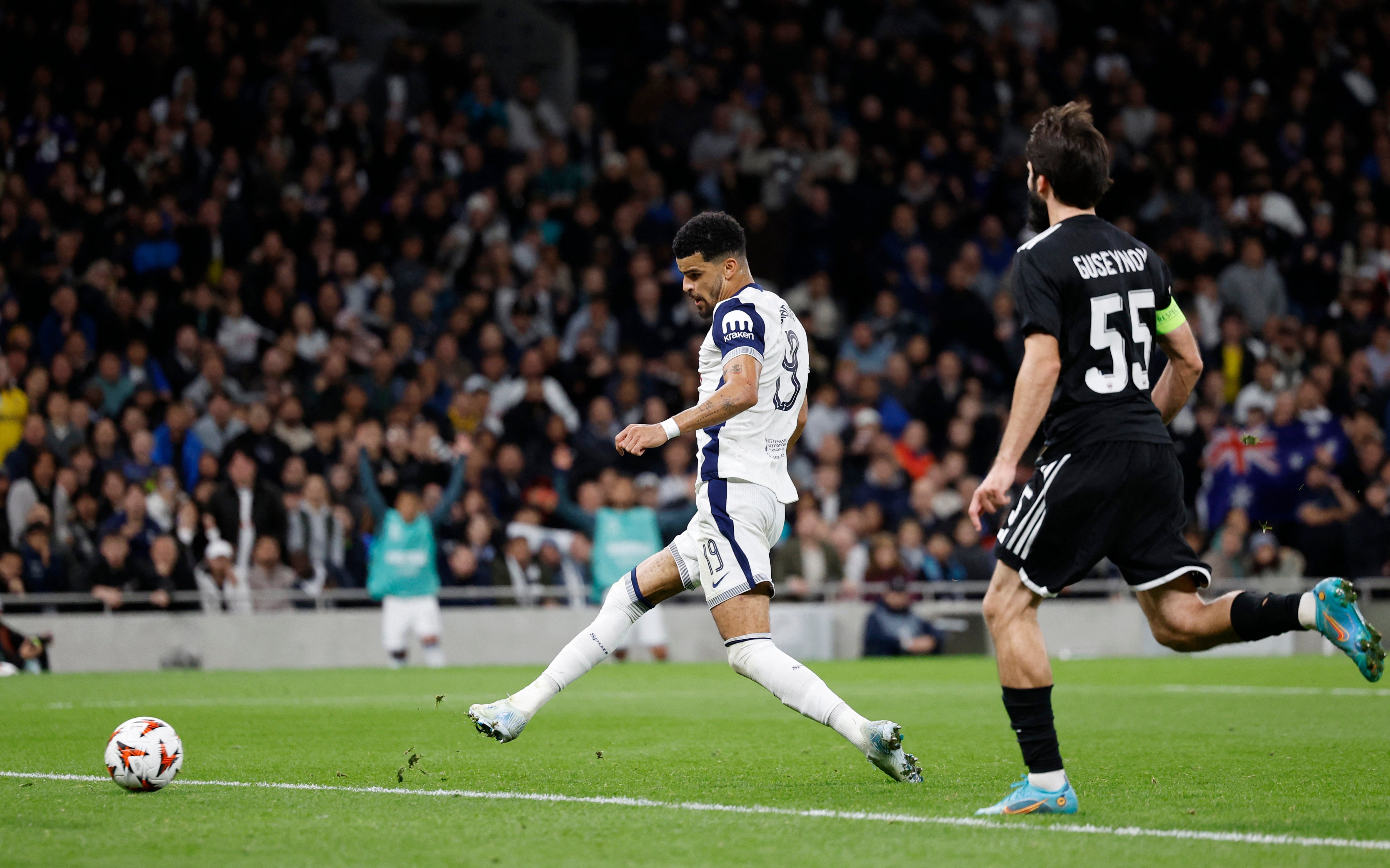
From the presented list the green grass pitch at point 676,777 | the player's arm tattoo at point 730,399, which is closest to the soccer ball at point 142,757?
the green grass pitch at point 676,777

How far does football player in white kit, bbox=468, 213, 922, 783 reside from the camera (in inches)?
265

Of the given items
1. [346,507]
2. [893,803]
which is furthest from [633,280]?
[893,803]

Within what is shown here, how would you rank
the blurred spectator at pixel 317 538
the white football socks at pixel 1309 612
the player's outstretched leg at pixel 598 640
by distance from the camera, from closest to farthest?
the white football socks at pixel 1309 612
the player's outstretched leg at pixel 598 640
the blurred spectator at pixel 317 538

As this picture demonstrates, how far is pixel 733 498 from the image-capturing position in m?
6.97

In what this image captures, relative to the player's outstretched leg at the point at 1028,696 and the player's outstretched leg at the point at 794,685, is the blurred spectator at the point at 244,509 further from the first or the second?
the player's outstretched leg at the point at 1028,696

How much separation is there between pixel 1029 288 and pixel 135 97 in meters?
15.6

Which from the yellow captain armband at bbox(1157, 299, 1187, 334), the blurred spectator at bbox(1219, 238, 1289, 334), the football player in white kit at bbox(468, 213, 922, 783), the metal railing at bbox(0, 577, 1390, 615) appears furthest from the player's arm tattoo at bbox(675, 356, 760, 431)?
the blurred spectator at bbox(1219, 238, 1289, 334)

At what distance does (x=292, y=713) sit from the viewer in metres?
10.7

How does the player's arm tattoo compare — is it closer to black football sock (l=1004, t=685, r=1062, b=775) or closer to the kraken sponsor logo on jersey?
the kraken sponsor logo on jersey

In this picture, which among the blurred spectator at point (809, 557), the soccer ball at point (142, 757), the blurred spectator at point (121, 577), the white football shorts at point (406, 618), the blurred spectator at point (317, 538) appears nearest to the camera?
the soccer ball at point (142, 757)

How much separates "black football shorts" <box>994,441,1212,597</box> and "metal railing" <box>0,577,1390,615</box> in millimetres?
10310

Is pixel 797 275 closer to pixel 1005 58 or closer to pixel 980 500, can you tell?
pixel 1005 58

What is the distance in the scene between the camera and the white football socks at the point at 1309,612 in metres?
5.51

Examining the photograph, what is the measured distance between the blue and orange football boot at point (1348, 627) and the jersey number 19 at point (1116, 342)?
0.88 meters
